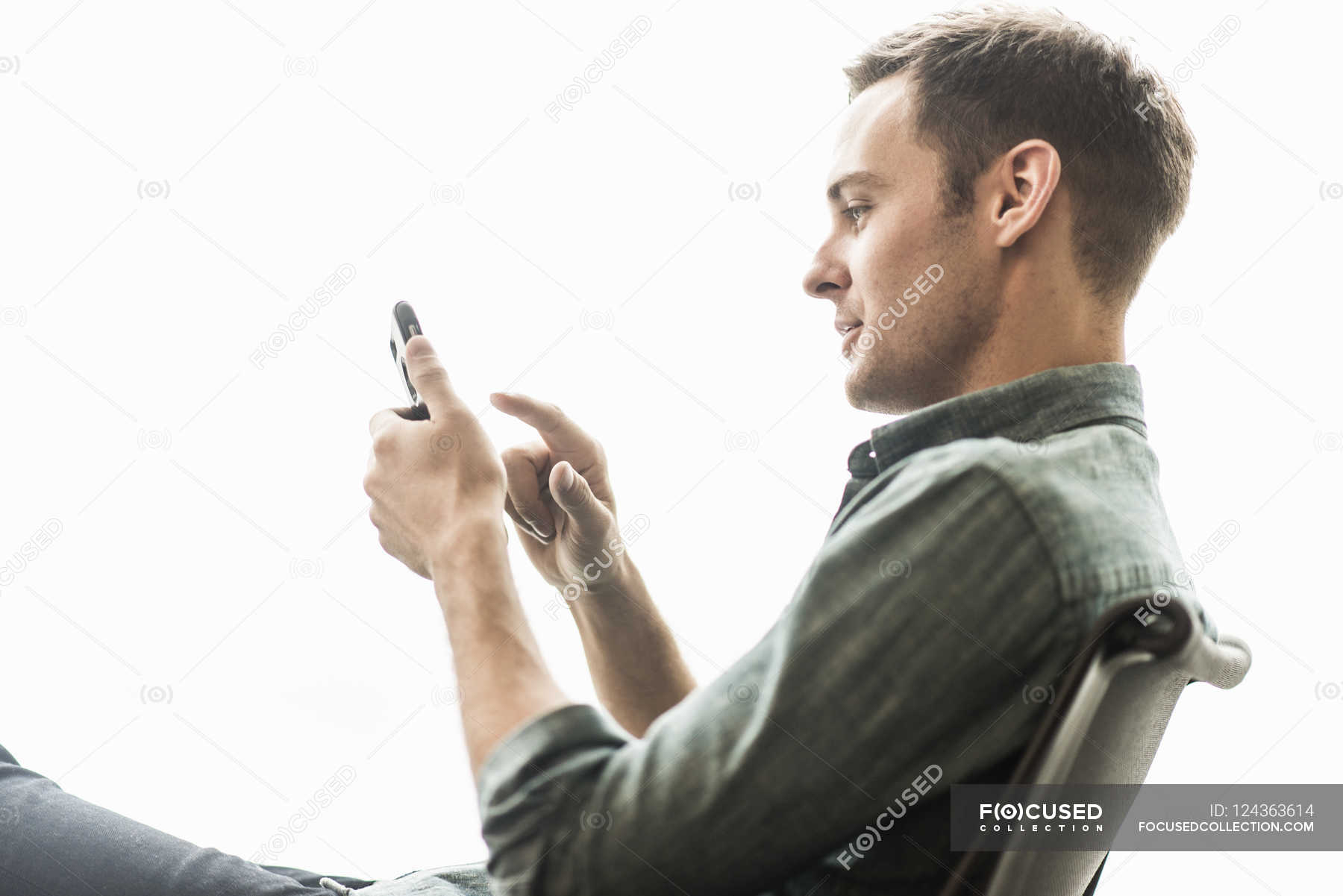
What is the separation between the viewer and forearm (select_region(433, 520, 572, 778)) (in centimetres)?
62

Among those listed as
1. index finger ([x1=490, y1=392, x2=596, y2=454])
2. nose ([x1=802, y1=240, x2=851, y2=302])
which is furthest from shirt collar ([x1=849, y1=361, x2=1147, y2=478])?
index finger ([x1=490, y1=392, x2=596, y2=454])

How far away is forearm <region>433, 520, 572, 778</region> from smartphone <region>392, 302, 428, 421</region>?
0.17 metres

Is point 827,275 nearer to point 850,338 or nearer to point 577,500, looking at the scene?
point 850,338

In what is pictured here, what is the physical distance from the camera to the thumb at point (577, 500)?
1.03m

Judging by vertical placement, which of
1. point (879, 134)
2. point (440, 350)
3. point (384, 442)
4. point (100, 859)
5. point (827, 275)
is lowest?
point (100, 859)

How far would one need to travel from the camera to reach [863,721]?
1.77 feet

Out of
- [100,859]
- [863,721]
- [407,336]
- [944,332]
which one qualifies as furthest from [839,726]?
[100,859]

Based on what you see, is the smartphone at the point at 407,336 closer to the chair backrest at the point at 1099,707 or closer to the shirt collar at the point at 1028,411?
the shirt collar at the point at 1028,411

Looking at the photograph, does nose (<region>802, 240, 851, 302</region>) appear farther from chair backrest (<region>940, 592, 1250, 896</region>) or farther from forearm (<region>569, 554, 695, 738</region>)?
chair backrest (<region>940, 592, 1250, 896</region>)

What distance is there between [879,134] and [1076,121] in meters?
0.17

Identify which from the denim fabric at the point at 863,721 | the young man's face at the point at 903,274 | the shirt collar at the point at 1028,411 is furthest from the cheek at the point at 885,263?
the denim fabric at the point at 863,721

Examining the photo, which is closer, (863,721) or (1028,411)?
(863,721)

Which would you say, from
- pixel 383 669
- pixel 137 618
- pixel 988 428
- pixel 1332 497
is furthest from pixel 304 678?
pixel 1332 497

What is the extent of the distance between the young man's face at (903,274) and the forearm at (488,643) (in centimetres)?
37
